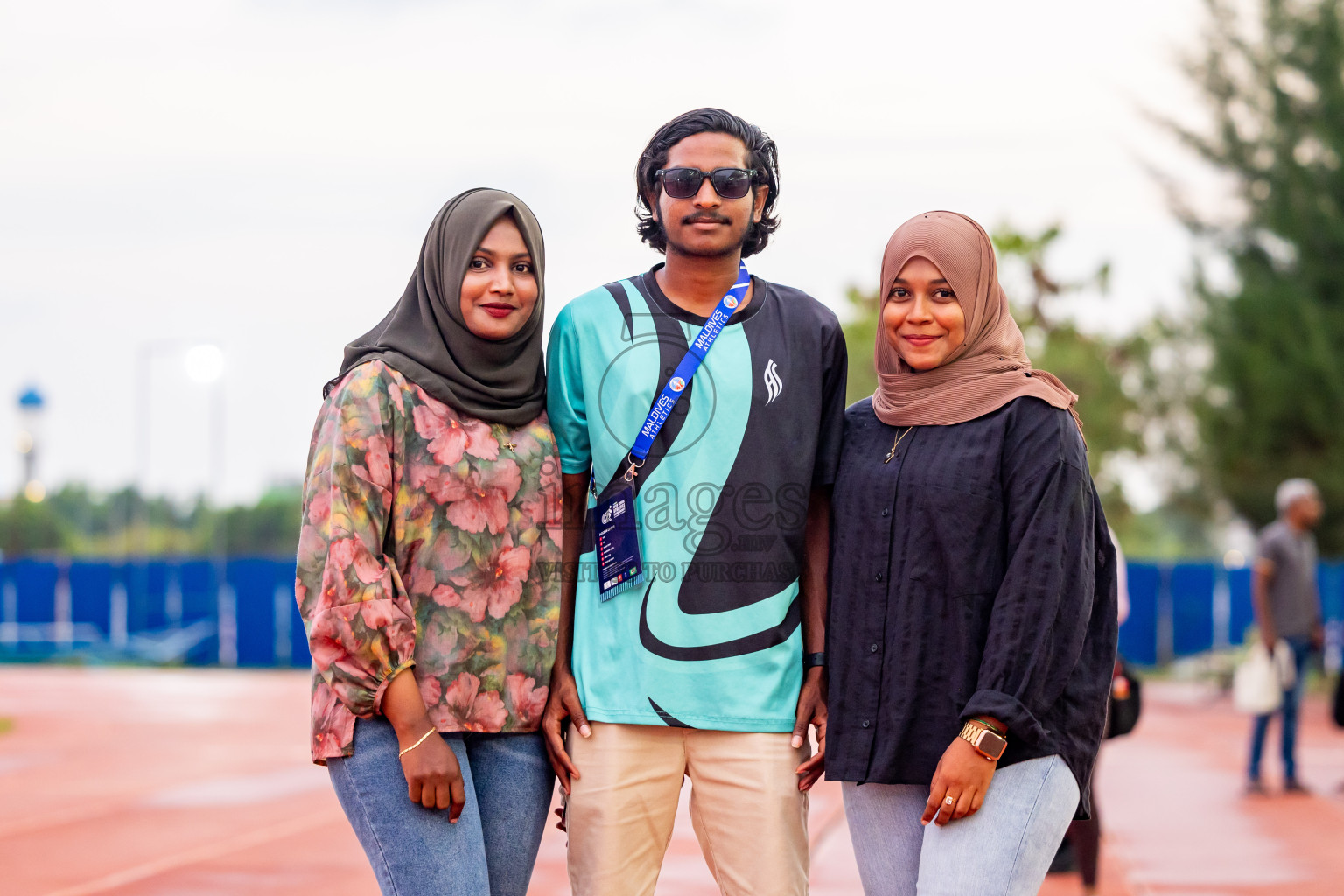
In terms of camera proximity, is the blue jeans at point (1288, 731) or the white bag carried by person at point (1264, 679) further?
the blue jeans at point (1288, 731)

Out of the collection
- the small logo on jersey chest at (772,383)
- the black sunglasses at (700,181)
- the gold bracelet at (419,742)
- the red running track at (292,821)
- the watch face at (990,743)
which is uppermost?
the black sunglasses at (700,181)

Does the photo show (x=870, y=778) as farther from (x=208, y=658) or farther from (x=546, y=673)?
(x=208, y=658)

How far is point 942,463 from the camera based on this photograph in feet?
10.1

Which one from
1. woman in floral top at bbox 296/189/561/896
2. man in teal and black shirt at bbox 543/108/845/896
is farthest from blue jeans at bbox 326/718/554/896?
man in teal and black shirt at bbox 543/108/845/896

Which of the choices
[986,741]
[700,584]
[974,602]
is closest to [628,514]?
[700,584]

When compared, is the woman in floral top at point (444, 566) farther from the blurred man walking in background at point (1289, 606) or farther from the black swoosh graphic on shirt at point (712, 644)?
the blurred man walking in background at point (1289, 606)

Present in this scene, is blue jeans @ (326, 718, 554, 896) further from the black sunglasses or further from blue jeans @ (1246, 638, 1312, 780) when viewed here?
blue jeans @ (1246, 638, 1312, 780)

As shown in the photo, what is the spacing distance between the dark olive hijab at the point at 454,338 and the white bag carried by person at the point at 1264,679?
736cm

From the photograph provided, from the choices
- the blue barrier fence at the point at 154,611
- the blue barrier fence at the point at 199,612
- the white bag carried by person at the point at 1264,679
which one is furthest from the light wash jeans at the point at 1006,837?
the blue barrier fence at the point at 154,611

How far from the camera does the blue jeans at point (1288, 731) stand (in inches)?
366

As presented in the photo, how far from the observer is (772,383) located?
332 cm

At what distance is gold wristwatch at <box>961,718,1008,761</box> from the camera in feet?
9.45

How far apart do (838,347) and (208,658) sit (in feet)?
70.7

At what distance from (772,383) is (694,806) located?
40.3 inches
